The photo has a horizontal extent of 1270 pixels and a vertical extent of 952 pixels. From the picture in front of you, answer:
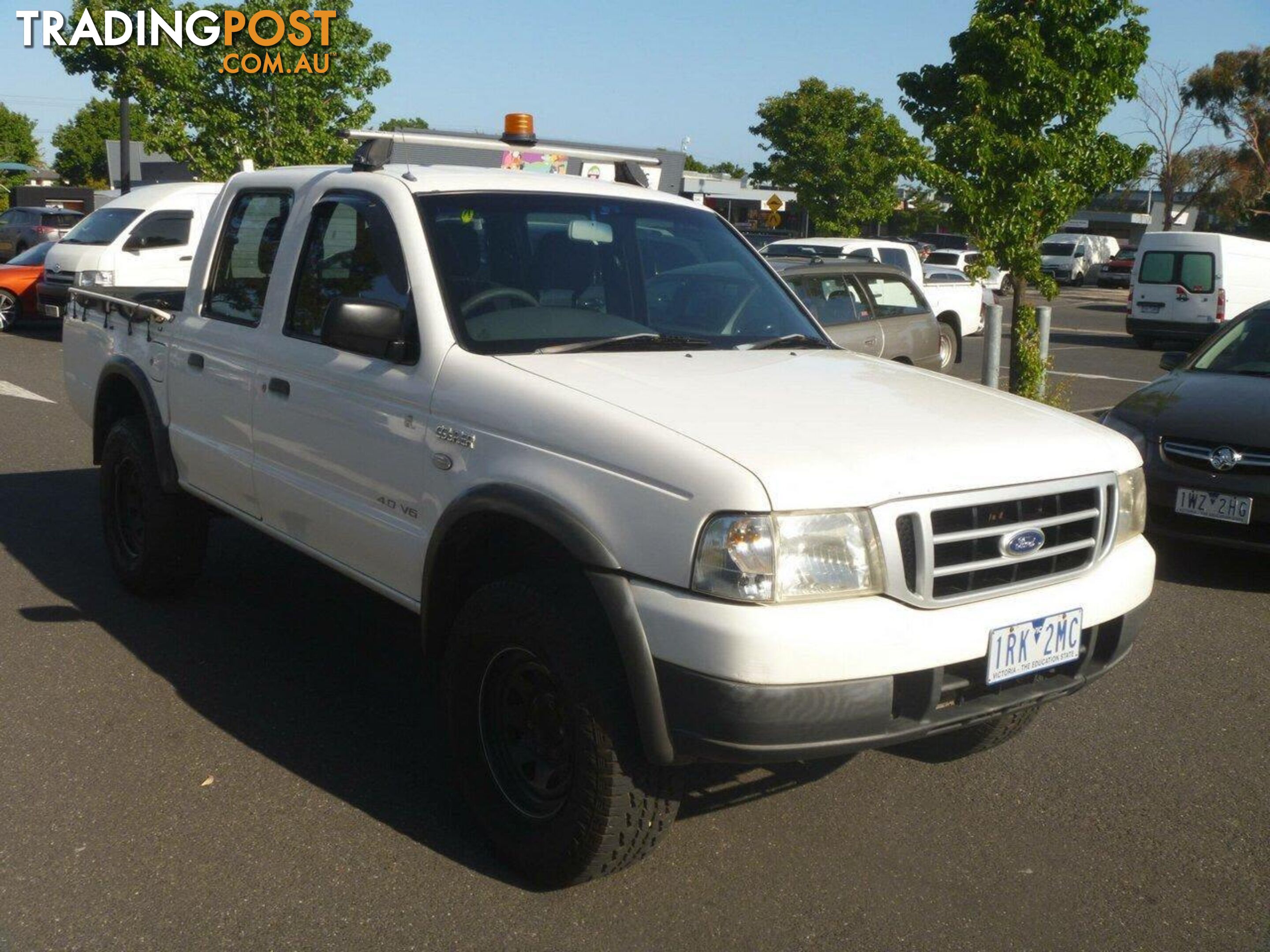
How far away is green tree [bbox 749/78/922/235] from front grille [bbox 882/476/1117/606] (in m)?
42.3

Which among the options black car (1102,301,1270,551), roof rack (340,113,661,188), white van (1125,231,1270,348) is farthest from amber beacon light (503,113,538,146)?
white van (1125,231,1270,348)

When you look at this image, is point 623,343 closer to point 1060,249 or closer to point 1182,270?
point 1182,270

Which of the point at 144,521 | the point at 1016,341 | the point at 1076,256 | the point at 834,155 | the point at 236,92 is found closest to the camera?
the point at 144,521

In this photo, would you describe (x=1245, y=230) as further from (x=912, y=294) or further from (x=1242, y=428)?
(x=1242, y=428)

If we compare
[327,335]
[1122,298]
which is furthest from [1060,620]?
[1122,298]

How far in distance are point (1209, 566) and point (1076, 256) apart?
45.4 metres

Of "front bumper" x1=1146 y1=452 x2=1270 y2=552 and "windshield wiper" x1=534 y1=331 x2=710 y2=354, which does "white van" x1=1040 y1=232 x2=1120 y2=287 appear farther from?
"windshield wiper" x1=534 y1=331 x2=710 y2=354

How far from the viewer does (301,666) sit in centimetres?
521

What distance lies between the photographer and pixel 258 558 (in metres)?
6.75

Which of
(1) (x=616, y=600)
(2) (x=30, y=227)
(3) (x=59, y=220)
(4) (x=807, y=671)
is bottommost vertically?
(4) (x=807, y=671)

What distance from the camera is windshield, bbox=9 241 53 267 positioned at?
19.1 meters

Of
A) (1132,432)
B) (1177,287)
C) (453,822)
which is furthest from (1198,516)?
(1177,287)

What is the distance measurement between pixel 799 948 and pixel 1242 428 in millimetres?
4784

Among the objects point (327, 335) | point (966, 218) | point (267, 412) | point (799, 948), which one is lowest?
point (799, 948)
